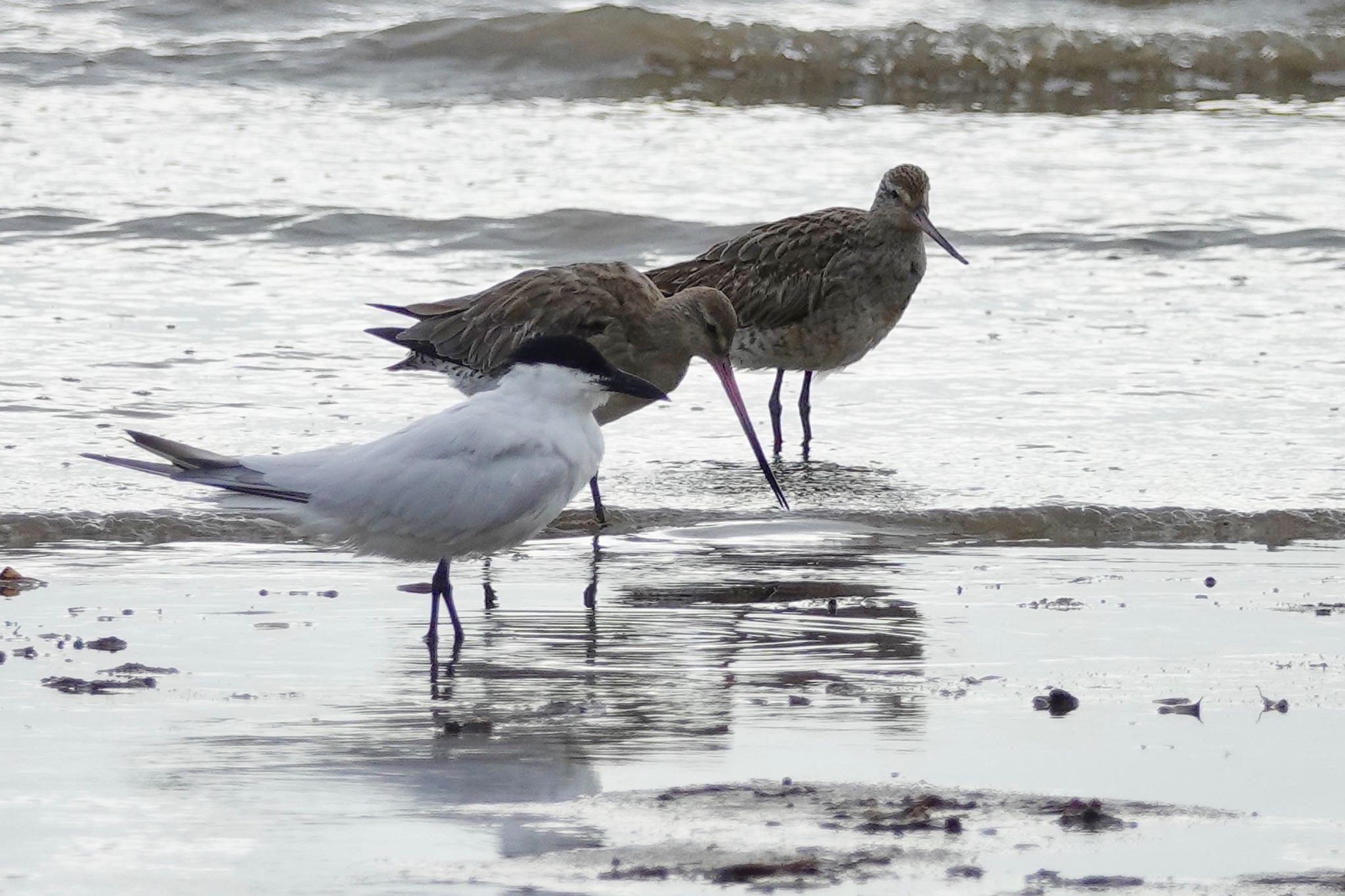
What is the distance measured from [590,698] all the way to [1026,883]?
1.54 m

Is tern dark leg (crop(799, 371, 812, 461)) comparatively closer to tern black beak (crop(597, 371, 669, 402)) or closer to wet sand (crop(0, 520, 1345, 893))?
wet sand (crop(0, 520, 1345, 893))

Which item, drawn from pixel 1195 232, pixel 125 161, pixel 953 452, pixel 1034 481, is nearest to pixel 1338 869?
pixel 1034 481

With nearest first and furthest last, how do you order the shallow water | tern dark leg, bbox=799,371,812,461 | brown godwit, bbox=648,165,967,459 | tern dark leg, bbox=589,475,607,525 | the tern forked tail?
the shallow water, the tern forked tail, tern dark leg, bbox=589,475,607,525, tern dark leg, bbox=799,371,812,461, brown godwit, bbox=648,165,967,459

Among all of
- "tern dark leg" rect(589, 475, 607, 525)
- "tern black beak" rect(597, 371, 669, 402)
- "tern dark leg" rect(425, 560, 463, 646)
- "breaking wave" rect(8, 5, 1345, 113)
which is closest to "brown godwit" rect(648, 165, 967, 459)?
"tern dark leg" rect(589, 475, 607, 525)

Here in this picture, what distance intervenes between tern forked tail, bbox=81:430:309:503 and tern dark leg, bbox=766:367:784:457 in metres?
3.06

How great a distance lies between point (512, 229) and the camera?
12.1 meters

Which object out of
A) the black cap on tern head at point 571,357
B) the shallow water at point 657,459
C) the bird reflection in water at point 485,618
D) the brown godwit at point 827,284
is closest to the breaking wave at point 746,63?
the shallow water at point 657,459

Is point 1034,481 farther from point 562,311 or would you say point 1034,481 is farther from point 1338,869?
point 1338,869

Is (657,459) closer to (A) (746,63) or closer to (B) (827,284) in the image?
(B) (827,284)

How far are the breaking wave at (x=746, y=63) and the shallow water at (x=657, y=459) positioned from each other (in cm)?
6

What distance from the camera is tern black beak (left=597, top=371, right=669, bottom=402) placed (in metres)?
5.52

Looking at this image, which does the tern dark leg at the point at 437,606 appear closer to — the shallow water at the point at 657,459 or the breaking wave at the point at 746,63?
the shallow water at the point at 657,459

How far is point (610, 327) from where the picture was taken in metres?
7.09

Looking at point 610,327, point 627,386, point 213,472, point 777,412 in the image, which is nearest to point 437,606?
point 213,472
